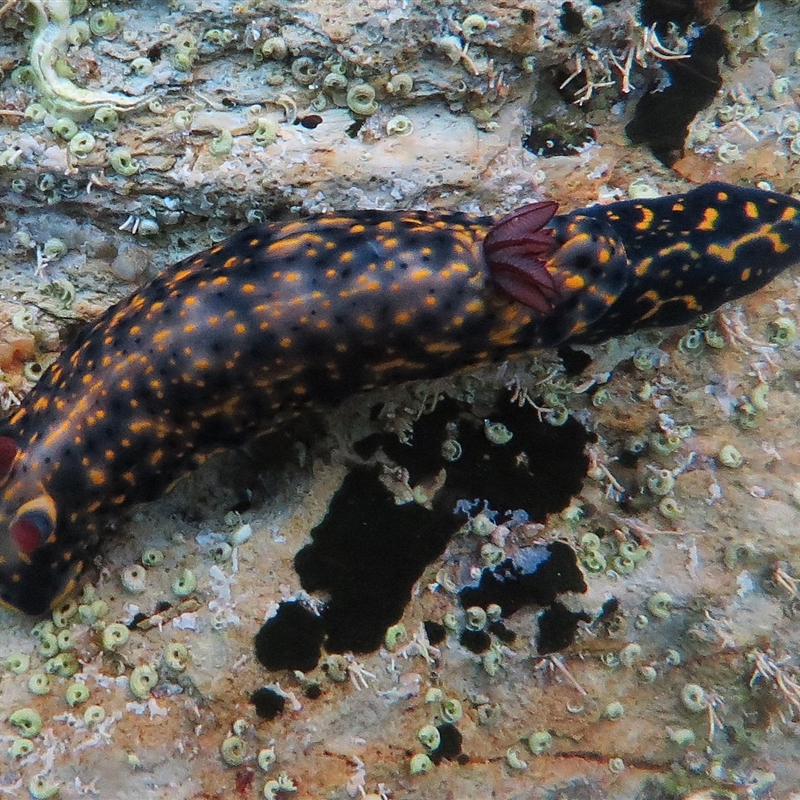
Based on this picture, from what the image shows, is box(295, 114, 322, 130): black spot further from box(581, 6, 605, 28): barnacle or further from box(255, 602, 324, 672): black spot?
box(255, 602, 324, 672): black spot

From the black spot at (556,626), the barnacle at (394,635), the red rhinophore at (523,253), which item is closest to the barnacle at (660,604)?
the black spot at (556,626)

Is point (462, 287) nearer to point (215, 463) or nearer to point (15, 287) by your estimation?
point (215, 463)

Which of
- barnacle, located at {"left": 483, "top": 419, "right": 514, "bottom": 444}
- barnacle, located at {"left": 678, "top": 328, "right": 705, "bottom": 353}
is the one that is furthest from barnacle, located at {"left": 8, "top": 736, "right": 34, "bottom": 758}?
barnacle, located at {"left": 678, "top": 328, "right": 705, "bottom": 353}

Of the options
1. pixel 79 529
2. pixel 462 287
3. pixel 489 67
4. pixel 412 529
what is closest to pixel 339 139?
pixel 489 67

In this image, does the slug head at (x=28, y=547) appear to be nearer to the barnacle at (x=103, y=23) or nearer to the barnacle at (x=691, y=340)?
the barnacle at (x=103, y=23)

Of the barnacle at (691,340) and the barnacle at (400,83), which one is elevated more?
the barnacle at (400,83)
